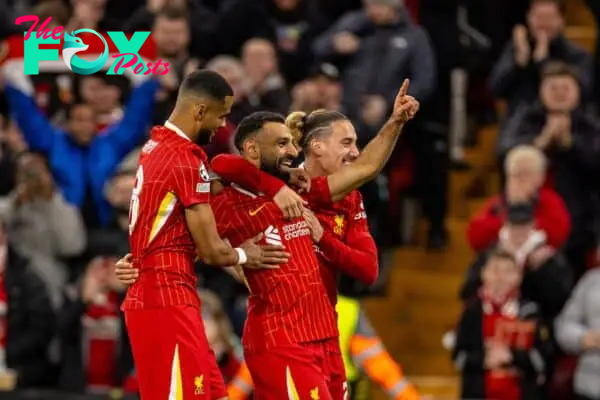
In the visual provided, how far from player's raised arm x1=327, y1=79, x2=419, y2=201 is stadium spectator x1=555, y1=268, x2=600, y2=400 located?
12.8 feet

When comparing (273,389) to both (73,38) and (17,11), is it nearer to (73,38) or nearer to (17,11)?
(73,38)

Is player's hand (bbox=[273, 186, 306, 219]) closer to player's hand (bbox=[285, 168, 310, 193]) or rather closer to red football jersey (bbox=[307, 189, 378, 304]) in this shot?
player's hand (bbox=[285, 168, 310, 193])

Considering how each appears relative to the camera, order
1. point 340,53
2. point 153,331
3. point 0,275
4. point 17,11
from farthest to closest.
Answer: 1. point 17,11
2. point 340,53
3. point 0,275
4. point 153,331

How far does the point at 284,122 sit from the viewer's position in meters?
8.69

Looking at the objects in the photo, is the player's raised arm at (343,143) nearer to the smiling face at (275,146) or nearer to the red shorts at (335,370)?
the smiling face at (275,146)

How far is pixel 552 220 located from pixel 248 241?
451 cm

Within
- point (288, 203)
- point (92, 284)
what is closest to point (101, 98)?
point (92, 284)

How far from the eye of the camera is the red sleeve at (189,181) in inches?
329

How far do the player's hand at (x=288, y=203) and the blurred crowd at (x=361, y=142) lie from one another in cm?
296

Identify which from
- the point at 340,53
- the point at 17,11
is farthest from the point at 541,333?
the point at 17,11

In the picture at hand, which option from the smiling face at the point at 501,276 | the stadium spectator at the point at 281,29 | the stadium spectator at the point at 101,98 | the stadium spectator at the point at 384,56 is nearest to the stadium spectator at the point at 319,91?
the stadium spectator at the point at 384,56

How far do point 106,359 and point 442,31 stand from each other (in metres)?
4.08

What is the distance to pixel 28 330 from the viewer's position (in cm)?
1295

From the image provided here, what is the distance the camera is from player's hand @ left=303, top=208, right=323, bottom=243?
345 inches
